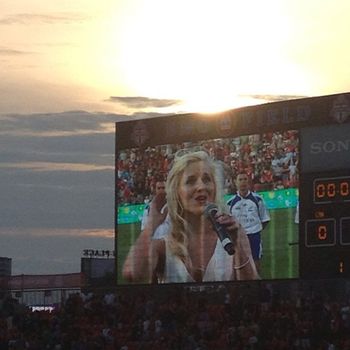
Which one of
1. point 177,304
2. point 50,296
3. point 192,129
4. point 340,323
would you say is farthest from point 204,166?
point 50,296

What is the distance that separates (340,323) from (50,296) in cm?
1237

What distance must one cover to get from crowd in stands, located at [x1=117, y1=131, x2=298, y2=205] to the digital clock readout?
57 centimetres

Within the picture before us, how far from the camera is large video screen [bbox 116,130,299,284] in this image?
30.0 m

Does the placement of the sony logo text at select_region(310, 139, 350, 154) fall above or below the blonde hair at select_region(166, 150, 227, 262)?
above

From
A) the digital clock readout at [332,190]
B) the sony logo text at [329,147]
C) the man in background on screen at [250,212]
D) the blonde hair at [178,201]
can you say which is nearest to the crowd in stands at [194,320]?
the blonde hair at [178,201]

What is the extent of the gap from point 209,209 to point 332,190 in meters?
3.25

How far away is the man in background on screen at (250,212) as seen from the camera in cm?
3025

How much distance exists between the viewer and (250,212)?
30.5 metres

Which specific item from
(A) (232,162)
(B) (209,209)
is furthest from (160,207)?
(A) (232,162)

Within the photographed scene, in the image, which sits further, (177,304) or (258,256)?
(177,304)

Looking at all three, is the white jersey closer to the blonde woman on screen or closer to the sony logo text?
the blonde woman on screen

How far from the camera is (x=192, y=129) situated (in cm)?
3203

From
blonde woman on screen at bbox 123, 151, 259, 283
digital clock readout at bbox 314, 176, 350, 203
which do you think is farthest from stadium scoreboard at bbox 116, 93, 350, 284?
blonde woman on screen at bbox 123, 151, 259, 283

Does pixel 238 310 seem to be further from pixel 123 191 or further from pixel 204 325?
pixel 123 191
